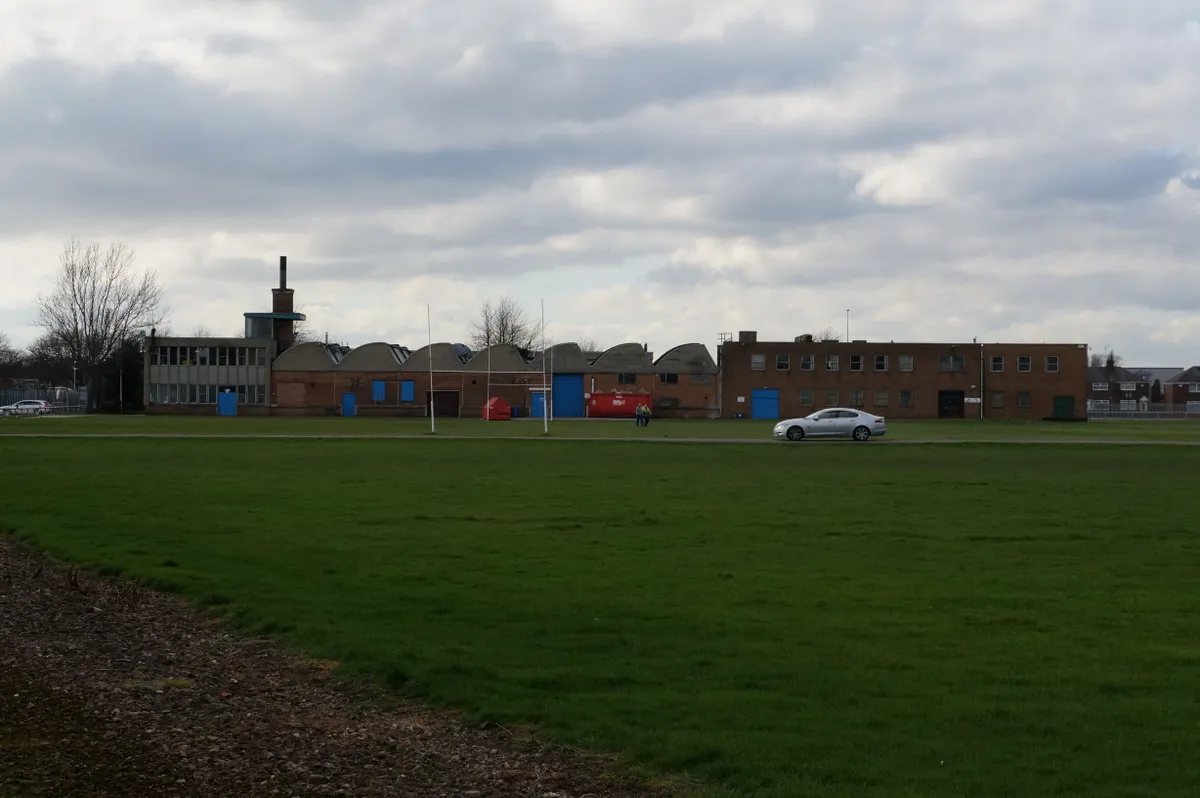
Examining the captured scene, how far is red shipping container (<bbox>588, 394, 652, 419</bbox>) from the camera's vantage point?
344 feet

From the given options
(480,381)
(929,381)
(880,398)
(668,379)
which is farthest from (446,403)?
(929,381)

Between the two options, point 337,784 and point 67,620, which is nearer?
point 337,784

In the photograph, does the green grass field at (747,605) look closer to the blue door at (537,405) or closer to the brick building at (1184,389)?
the blue door at (537,405)

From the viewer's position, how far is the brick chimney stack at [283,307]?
121000mm

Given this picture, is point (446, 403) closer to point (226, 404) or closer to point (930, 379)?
point (226, 404)

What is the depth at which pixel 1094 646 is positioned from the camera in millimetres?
11820

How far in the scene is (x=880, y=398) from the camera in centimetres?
10950

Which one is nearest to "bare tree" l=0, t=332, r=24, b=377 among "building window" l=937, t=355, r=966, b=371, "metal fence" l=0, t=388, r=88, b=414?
"metal fence" l=0, t=388, r=88, b=414

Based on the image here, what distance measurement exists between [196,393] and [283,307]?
558 inches

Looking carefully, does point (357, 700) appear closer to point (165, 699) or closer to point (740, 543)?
point (165, 699)

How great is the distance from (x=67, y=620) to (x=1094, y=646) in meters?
10.7

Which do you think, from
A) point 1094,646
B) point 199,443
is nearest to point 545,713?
point 1094,646

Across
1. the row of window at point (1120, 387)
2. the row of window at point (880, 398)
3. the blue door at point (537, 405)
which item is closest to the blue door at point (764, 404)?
the row of window at point (880, 398)

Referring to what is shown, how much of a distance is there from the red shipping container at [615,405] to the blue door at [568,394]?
4.51m
